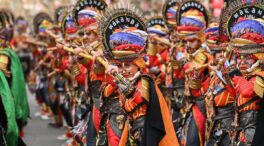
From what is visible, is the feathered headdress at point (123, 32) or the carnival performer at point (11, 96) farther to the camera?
the carnival performer at point (11, 96)

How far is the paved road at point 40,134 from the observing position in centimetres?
1148

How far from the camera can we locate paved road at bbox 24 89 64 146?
1148cm

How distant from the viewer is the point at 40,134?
12.5 m

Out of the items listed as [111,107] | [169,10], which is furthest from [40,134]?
[111,107]

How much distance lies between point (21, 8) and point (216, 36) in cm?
5214

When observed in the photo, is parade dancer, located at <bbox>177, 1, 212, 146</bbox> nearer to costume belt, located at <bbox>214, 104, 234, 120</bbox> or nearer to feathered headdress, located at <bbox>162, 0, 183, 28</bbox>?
costume belt, located at <bbox>214, 104, 234, 120</bbox>

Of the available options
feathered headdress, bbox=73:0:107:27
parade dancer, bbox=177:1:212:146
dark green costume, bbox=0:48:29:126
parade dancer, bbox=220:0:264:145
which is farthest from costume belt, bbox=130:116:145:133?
dark green costume, bbox=0:48:29:126

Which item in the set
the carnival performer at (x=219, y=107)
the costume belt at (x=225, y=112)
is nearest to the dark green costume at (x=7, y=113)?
the carnival performer at (x=219, y=107)

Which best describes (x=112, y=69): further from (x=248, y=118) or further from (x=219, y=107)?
(x=248, y=118)

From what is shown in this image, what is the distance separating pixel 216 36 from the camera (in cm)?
824

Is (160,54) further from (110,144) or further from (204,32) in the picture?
(110,144)

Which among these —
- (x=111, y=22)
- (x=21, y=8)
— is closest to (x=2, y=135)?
(x=111, y=22)

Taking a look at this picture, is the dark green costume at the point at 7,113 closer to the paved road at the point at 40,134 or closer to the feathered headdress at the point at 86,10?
the feathered headdress at the point at 86,10

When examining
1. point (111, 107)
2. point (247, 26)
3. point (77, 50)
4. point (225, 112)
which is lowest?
point (225, 112)
